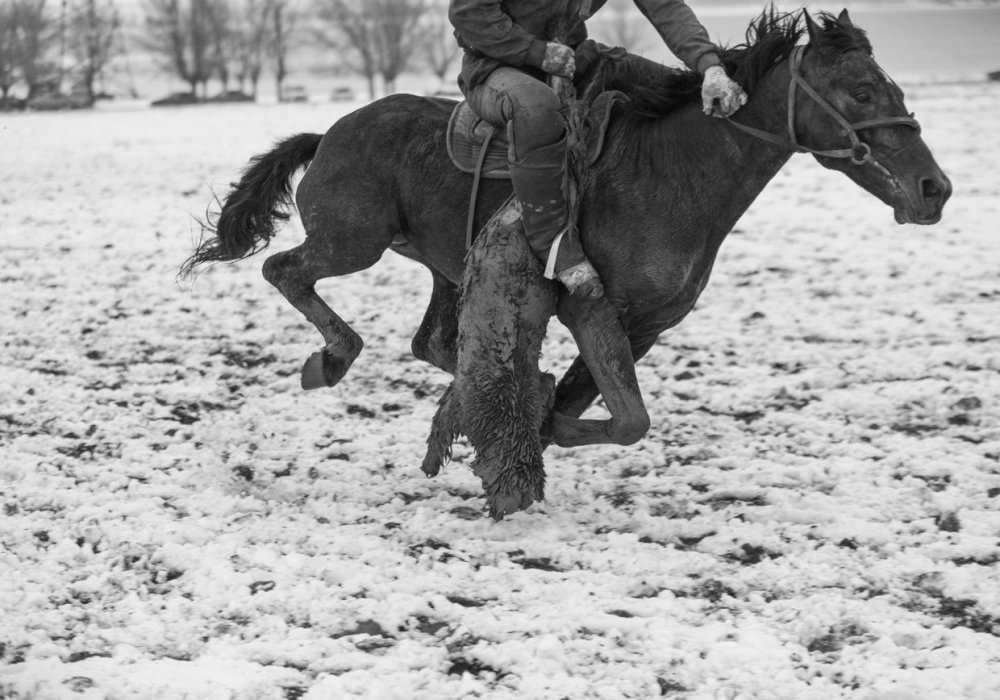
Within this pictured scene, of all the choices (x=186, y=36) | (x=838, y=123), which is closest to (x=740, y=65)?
(x=838, y=123)

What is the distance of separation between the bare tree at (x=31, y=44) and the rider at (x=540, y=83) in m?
31.8

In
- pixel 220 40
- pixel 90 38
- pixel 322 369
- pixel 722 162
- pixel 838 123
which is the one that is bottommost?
pixel 322 369

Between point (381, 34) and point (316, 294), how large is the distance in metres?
49.1

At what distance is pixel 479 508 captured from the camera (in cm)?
446

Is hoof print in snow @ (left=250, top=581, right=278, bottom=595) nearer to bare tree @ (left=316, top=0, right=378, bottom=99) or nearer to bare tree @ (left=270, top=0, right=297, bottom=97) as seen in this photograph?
bare tree @ (left=270, top=0, right=297, bottom=97)

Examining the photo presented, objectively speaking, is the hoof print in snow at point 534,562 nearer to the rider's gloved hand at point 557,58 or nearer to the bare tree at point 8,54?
the rider's gloved hand at point 557,58

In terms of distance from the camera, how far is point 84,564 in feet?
12.6

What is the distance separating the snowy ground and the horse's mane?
1.65 metres

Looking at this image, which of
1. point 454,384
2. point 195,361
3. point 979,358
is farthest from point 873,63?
point 195,361

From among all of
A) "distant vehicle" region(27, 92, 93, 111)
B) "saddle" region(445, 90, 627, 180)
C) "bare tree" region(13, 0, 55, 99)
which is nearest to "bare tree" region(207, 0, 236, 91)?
"bare tree" region(13, 0, 55, 99)

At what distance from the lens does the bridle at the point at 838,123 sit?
3637 mm

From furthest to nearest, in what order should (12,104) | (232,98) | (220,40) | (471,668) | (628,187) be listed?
(220,40) < (232,98) < (12,104) < (628,187) < (471,668)

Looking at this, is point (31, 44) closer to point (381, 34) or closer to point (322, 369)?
point (381, 34)

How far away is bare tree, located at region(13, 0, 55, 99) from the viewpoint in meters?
33.3
